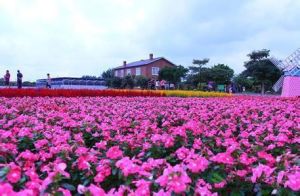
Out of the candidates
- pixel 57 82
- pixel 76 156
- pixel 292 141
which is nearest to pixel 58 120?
pixel 76 156

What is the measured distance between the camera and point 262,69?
149 feet

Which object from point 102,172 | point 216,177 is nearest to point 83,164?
point 102,172

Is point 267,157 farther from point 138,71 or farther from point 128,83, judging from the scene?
point 138,71

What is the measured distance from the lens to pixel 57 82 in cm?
3725

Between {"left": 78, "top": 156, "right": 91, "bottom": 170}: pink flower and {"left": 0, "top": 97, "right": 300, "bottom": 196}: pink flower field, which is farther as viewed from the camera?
{"left": 78, "top": 156, "right": 91, "bottom": 170}: pink flower

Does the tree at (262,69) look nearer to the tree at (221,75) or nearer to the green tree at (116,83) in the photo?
the tree at (221,75)

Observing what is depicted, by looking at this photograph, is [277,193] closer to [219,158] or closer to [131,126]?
[219,158]

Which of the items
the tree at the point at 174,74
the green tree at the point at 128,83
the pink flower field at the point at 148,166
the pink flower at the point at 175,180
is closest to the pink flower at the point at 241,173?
the pink flower field at the point at 148,166

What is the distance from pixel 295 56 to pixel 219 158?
1223 inches

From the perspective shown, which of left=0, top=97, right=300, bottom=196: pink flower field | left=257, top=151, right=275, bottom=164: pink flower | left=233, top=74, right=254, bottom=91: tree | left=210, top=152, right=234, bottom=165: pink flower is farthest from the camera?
left=233, top=74, right=254, bottom=91: tree

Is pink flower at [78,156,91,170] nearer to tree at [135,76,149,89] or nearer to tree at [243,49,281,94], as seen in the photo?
tree at [135,76,149,89]

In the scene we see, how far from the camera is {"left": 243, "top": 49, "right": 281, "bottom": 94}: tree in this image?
44.9 metres

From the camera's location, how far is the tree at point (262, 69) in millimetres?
44875

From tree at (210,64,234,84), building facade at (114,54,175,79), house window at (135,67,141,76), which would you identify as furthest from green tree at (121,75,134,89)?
house window at (135,67,141,76)
